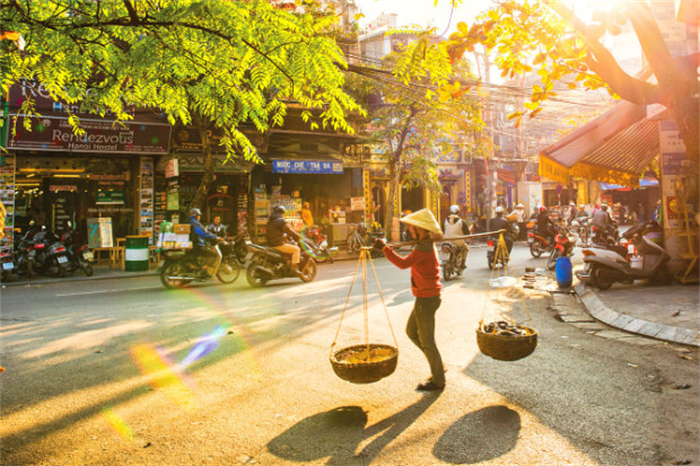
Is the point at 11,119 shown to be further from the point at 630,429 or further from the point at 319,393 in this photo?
the point at 630,429

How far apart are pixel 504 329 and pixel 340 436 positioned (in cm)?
192

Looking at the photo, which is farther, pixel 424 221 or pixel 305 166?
pixel 305 166

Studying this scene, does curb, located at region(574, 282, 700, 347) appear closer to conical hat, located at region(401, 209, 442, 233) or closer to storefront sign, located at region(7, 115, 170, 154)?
conical hat, located at region(401, 209, 442, 233)

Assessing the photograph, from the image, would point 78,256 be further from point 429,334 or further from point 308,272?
point 429,334

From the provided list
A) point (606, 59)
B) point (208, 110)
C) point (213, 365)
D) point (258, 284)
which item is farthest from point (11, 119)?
point (606, 59)

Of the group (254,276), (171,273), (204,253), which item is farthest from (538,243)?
(171,273)

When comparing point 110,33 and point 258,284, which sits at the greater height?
point 110,33

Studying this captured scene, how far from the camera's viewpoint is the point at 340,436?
3.62 metres

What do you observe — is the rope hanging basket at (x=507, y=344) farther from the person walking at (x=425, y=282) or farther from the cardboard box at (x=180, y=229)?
the cardboard box at (x=180, y=229)

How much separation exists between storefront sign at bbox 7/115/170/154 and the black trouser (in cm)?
1168

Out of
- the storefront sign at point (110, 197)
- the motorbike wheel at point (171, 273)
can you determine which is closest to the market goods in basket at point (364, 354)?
the motorbike wheel at point (171, 273)

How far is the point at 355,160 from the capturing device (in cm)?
2298

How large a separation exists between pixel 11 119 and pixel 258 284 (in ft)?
28.6

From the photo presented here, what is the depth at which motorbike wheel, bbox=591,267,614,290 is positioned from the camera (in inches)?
389
